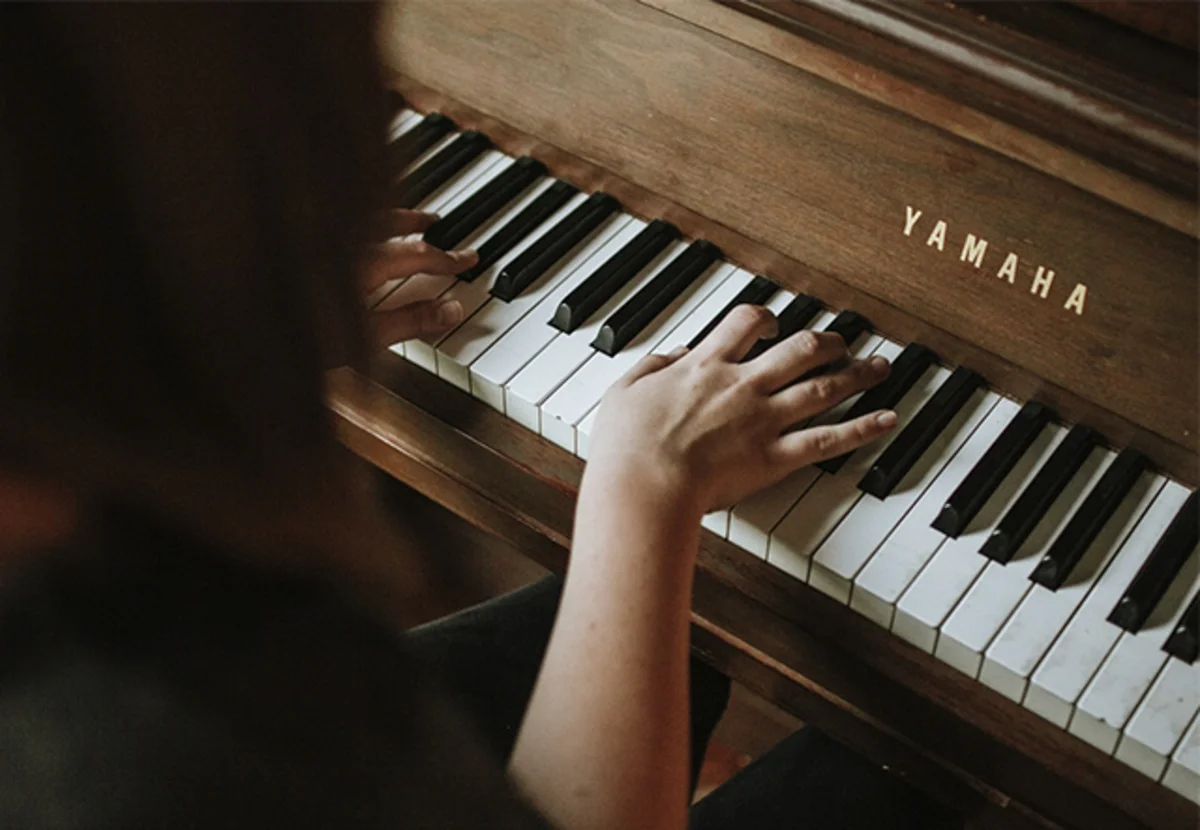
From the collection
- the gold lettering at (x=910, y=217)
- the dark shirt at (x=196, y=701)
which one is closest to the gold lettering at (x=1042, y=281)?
the gold lettering at (x=910, y=217)

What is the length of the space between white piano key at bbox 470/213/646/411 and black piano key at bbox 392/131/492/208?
0.60 ft

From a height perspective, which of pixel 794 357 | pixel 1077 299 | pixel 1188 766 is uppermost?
pixel 1077 299

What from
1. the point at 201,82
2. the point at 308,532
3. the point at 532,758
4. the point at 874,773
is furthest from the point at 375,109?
the point at 874,773

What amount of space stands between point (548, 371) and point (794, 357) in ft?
0.73

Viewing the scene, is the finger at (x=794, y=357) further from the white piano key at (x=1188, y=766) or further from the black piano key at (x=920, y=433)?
the white piano key at (x=1188, y=766)

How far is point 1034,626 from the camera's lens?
100cm

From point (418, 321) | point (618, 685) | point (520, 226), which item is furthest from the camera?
point (520, 226)

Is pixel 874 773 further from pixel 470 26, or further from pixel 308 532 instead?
pixel 470 26

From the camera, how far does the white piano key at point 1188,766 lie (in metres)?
0.93

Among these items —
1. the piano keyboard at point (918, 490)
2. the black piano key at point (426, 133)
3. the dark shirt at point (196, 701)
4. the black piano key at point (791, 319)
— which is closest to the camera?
the dark shirt at point (196, 701)

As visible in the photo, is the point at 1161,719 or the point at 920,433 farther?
the point at 920,433

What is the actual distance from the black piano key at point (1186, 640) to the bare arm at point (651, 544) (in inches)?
10.8

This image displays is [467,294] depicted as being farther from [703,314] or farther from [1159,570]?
[1159,570]

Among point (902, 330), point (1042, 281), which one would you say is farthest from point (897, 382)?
point (1042, 281)
